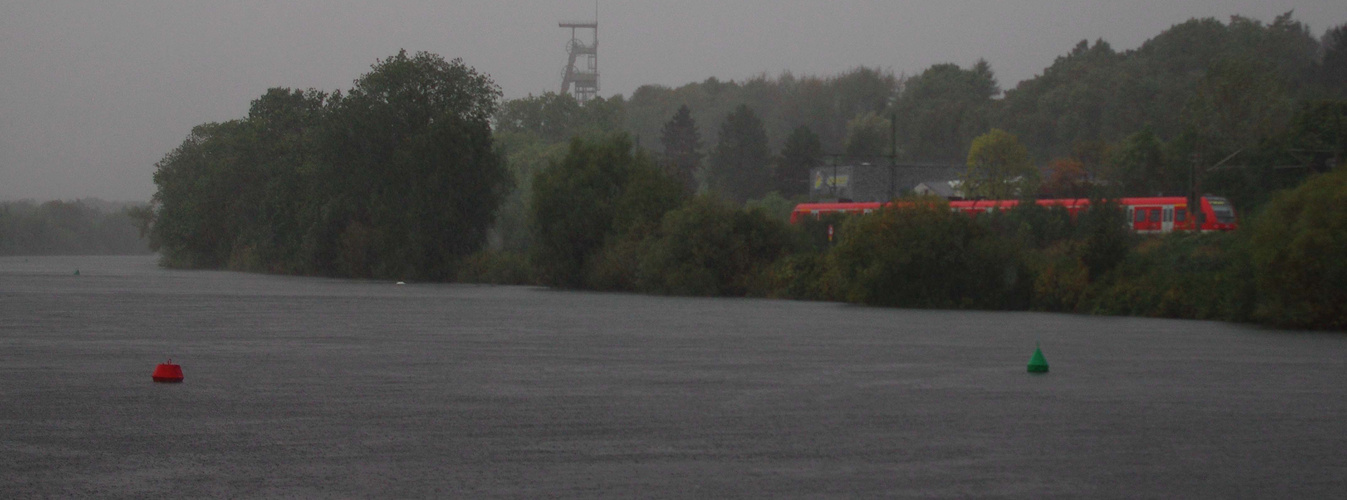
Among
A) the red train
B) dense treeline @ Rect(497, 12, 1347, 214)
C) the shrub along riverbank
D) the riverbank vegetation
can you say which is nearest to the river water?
the shrub along riverbank

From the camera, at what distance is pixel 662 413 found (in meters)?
21.6

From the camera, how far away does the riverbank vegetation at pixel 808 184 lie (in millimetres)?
58719

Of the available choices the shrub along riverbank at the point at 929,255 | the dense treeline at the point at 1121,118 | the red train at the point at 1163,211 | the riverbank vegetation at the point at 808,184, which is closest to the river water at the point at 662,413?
the shrub along riverbank at the point at 929,255

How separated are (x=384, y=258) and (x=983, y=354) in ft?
249

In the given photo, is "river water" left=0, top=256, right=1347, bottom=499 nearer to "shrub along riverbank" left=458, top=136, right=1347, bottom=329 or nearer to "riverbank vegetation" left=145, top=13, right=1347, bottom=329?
"shrub along riverbank" left=458, top=136, right=1347, bottom=329

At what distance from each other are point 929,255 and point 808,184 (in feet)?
348

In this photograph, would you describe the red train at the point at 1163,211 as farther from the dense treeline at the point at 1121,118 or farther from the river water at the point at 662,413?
the river water at the point at 662,413

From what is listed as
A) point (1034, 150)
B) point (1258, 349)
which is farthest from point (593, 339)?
point (1034, 150)

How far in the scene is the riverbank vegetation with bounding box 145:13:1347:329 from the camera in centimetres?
5872

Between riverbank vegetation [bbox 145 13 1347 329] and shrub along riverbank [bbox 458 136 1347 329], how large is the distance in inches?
4.4

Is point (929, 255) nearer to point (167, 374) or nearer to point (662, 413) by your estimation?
point (167, 374)

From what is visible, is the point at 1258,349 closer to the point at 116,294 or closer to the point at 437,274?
the point at 116,294

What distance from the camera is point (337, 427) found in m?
19.6

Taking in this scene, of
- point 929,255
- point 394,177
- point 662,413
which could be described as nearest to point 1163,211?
point 929,255
